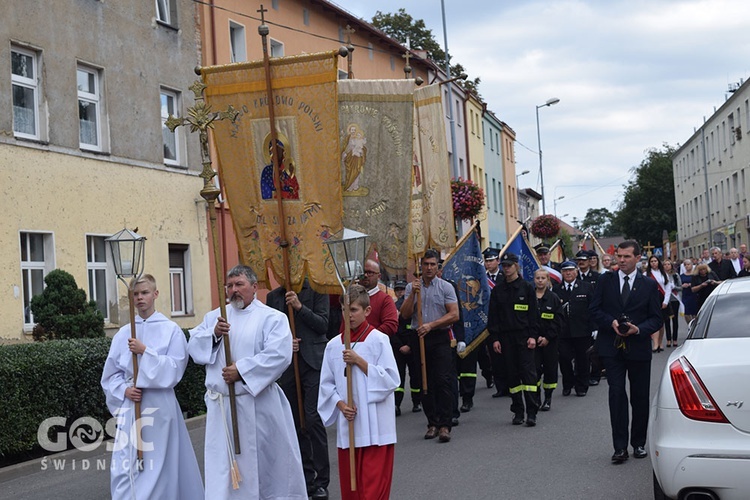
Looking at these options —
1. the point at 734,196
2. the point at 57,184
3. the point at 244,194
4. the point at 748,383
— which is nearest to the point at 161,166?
the point at 57,184

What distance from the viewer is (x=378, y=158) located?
1101 cm

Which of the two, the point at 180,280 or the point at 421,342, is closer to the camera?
the point at 421,342

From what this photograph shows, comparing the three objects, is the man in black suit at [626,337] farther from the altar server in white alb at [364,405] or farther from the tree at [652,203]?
the tree at [652,203]

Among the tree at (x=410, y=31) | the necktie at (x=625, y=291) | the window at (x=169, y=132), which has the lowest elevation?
the necktie at (x=625, y=291)

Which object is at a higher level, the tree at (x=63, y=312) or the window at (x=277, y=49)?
the window at (x=277, y=49)

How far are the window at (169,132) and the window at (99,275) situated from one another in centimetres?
329

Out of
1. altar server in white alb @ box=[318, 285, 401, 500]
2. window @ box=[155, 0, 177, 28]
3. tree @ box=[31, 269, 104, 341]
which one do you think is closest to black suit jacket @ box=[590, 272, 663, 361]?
altar server in white alb @ box=[318, 285, 401, 500]

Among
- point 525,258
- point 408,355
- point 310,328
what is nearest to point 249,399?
point 310,328

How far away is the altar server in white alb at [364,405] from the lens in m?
6.76

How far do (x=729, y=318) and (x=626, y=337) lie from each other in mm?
2271

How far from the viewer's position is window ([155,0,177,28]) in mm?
23516

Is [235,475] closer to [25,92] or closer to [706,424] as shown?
[706,424]

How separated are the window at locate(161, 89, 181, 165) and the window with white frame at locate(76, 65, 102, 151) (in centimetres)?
230

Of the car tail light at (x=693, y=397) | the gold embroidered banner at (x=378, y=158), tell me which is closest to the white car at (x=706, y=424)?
the car tail light at (x=693, y=397)
